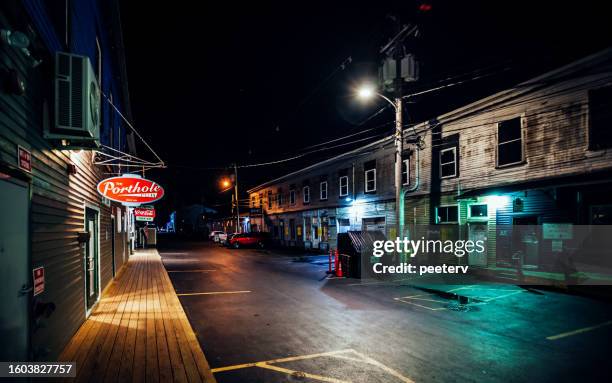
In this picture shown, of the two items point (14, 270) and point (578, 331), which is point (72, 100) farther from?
point (578, 331)

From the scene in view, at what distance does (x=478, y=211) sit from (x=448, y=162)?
2926mm

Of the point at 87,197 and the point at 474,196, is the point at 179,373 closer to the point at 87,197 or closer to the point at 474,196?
the point at 87,197

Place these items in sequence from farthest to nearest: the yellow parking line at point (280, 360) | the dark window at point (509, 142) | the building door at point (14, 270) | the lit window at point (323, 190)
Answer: the lit window at point (323, 190)
the dark window at point (509, 142)
the yellow parking line at point (280, 360)
the building door at point (14, 270)

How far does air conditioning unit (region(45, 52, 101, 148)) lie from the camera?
15.6ft

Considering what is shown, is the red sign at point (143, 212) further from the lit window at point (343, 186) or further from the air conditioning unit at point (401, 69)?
the air conditioning unit at point (401, 69)

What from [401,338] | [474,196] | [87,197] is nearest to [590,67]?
[474,196]

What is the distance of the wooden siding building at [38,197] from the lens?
12.5ft

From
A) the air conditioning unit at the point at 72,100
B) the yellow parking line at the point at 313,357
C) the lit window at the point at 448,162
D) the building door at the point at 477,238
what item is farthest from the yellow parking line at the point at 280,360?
the lit window at the point at 448,162

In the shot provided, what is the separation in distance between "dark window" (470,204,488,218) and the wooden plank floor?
1372cm

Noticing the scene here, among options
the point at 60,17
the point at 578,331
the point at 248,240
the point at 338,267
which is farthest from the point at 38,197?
the point at 248,240

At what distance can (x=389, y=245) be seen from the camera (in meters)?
16.0

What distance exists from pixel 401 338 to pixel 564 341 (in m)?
3.17

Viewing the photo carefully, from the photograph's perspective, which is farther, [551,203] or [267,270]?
[267,270]

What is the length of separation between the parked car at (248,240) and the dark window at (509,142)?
2471cm
